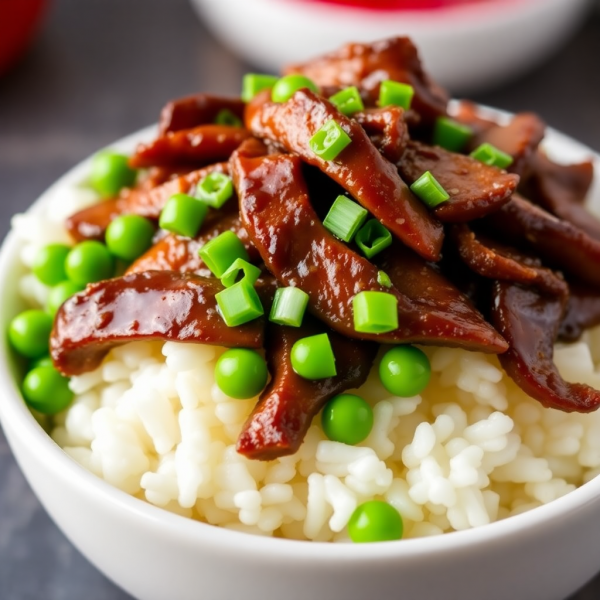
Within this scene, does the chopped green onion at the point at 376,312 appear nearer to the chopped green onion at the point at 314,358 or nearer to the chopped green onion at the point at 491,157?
the chopped green onion at the point at 314,358

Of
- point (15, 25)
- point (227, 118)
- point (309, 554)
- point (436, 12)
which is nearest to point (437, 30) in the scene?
point (436, 12)

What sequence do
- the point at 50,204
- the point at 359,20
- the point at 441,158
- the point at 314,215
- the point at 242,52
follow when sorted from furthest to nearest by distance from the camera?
1. the point at 242,52
2. the point at 359,20
3. the point at 50,204
4. the point at 441,158
5. the point at 314,215

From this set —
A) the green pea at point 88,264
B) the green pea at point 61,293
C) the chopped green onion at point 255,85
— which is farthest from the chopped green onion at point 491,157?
the green pea at point 61,293

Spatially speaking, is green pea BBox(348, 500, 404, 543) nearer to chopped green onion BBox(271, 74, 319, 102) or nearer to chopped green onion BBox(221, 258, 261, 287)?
chopped green onion BBox(221, 258, 261, 287)

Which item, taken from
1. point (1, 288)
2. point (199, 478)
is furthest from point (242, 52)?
point (199, 478)

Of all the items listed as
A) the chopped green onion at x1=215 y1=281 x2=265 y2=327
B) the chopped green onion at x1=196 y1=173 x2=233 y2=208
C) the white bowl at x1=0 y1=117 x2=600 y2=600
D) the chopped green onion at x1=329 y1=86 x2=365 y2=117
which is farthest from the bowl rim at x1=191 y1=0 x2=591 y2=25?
the white bowl at x1=0 y1=117 x2=600 y2=600

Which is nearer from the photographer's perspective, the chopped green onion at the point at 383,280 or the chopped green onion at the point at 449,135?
the chopped green onion at the point at 383,280

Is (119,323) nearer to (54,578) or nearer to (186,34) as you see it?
(54,578)
